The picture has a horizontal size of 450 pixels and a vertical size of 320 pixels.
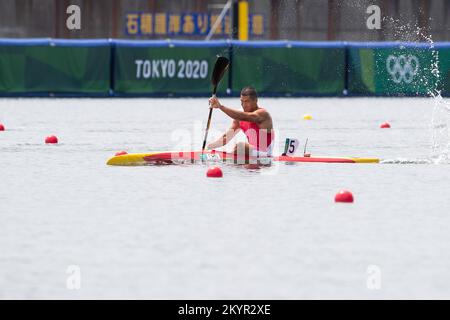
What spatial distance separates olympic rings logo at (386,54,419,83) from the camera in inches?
1425

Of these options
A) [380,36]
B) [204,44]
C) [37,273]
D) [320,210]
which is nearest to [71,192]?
[320,210]

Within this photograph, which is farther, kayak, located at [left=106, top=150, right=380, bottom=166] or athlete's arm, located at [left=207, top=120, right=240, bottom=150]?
athlete's arm, located at [left=207, top=120, right=240, bottom=150]

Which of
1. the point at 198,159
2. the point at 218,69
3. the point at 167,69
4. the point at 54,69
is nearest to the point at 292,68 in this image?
the point at 167,69

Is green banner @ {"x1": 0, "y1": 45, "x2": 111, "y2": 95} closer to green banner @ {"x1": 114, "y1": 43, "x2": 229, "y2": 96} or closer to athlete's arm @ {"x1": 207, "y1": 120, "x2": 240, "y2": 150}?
green banner @ {"x1": 114, "y1": 43, "x2": 229, "y2": 96}

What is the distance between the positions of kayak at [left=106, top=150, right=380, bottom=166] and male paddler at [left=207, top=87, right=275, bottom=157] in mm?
114

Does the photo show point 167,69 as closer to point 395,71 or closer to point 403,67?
point 395,71

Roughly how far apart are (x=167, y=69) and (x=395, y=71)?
6595mm

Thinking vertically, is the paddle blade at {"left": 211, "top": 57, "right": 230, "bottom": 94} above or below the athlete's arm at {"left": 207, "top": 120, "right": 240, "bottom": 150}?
above

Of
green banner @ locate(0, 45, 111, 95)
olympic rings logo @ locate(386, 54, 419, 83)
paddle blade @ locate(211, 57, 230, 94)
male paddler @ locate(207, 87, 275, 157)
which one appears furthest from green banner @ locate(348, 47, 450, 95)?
male paddler @ locate(207, 87, 275, 157)

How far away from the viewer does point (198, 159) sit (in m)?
15.5

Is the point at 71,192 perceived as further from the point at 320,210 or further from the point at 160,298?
the point at 160,298

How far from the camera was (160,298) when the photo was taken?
22.4 feet
